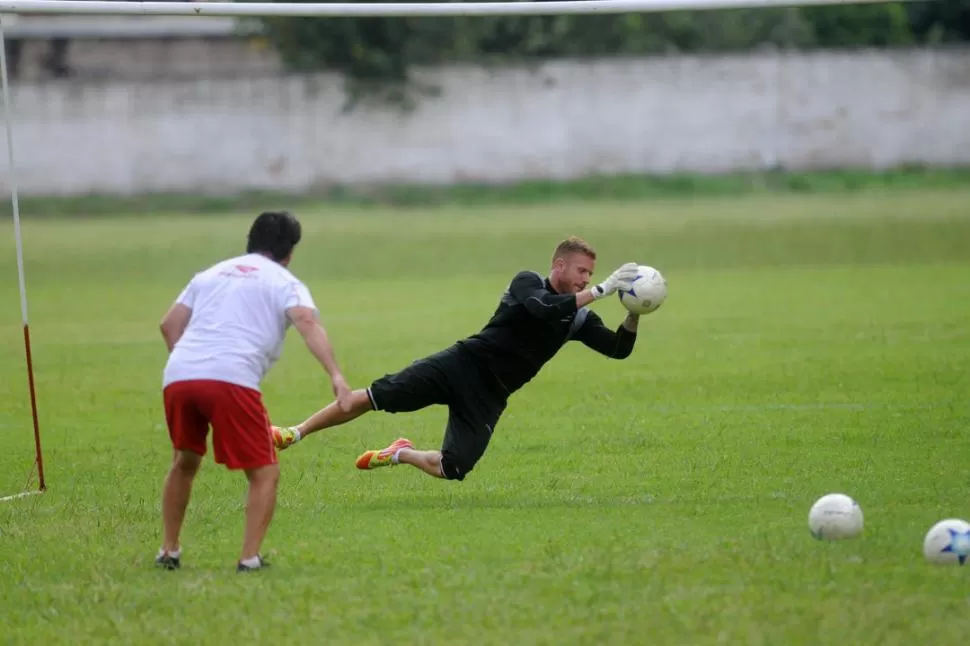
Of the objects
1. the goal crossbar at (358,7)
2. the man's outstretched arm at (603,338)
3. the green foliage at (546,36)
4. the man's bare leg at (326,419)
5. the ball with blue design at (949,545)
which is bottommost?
the ball with blue design at (949,545)

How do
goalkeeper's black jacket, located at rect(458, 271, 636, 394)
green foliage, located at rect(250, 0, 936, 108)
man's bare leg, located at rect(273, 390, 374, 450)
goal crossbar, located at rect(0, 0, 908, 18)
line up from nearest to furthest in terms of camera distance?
goalkeeper's black jacket, located at rect(458, 271, 636, 394)
man's bare leg, located at rect(273, 390, 374, 450)
goal crossbar, located at rect(0, 0, 908, 18)
green foliage, located at rect(250, 0, 936, 108)

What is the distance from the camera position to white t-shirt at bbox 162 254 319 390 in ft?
25.3

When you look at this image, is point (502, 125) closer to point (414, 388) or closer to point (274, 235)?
point (414, 388)

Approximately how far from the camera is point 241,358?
7.71 metres

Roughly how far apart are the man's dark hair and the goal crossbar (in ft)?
10.3

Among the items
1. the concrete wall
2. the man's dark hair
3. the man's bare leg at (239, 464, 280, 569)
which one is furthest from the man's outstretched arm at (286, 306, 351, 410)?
the concrete wall

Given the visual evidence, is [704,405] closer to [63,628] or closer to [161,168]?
[63,628]

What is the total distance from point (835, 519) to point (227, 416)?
10.6 ft

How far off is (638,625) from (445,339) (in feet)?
44.9

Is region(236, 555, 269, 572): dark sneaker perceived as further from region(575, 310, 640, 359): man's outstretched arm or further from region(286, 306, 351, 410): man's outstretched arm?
region(575, 310, 640, 359): man's outstretched arm

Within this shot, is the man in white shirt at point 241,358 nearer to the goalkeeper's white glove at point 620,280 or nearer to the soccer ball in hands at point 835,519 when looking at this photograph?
the goalkeeper's white glove at point 620,280

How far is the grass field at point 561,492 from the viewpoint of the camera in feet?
23.1

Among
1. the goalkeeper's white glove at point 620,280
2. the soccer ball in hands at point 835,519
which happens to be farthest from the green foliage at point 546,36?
the soccer ball in hands at point 835,519

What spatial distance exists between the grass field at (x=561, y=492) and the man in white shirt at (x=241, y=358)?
0.58 metres
